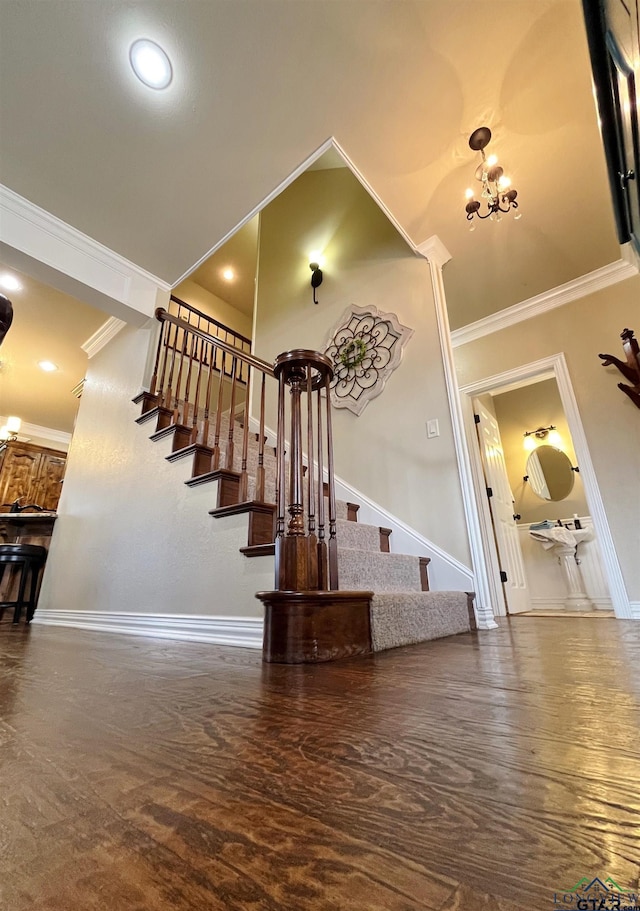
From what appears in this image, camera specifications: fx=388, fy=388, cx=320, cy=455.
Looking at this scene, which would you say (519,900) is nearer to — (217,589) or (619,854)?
(619,854)

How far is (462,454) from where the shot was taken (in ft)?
8.33

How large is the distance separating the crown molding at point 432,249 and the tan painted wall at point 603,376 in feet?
3.76

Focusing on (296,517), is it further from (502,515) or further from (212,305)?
(212,305)

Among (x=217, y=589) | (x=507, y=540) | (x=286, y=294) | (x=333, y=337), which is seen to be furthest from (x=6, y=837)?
(x=286, y=294)

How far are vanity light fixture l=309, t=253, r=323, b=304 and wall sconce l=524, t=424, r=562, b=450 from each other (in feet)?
9.99

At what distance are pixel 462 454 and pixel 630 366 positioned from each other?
163 centimetres

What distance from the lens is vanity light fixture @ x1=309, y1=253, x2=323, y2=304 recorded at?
3.89 m

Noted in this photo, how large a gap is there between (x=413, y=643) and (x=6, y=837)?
4.77 ft

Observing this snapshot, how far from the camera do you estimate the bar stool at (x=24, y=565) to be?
10.2 ft

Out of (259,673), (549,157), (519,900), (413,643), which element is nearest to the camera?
(519,900)

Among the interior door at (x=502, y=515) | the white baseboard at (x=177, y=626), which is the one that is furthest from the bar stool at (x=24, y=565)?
the interior door at (x=502, y=515)

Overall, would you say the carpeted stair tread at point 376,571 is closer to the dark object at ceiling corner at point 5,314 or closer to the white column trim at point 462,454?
the white column trim at point 462,454

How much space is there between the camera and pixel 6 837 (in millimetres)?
347

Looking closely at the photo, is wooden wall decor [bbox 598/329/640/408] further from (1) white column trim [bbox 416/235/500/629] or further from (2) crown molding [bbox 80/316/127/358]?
(2) crown molding [bbox 80/316/127/358]
